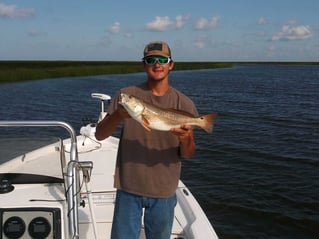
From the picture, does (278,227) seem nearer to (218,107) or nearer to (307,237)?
(307,237)

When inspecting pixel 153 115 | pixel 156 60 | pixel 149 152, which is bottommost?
pixel 149 152

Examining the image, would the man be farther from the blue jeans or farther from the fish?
the fish

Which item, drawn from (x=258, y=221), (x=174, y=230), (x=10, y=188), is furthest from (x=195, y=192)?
(x=10, y=188)

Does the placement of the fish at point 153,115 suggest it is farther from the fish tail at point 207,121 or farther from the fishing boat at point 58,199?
the fishing boat at point 58,199

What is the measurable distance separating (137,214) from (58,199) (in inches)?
36.9

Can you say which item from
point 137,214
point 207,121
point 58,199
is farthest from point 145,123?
point 58,199

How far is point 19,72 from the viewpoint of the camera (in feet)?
172

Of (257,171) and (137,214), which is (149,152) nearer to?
(137,214)

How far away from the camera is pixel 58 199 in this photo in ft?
13.1

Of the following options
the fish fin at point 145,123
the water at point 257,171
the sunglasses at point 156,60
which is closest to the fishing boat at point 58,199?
the fish fin at point 145,123

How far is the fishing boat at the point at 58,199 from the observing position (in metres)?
3.69

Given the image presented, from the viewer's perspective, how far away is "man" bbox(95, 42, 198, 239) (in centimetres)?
332

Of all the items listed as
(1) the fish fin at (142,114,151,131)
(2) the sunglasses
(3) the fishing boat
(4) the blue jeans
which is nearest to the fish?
(1) the fish fin at (142,114,151,131)

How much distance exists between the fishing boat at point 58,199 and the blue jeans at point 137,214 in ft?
1.26
